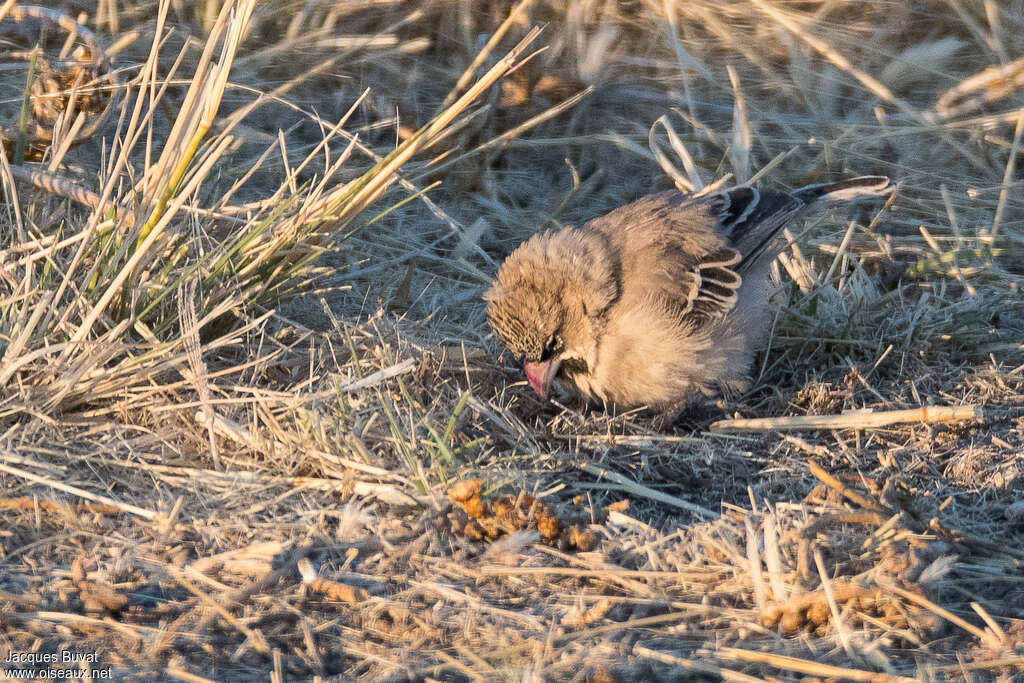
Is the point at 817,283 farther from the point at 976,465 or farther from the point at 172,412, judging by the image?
the point at 172,412

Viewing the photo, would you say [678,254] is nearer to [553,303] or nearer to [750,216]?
[750,216]

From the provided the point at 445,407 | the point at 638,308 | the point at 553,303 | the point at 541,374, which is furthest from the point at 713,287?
the point at 445,407

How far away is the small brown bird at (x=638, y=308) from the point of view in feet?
13.0

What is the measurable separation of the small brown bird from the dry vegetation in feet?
0.49

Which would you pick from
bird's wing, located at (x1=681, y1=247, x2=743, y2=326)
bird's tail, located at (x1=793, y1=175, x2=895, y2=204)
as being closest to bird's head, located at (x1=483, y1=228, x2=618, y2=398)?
bird's wing, located at (x1=681, y1=247, x2=743, y2=326)

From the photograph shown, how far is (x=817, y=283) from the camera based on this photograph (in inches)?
178

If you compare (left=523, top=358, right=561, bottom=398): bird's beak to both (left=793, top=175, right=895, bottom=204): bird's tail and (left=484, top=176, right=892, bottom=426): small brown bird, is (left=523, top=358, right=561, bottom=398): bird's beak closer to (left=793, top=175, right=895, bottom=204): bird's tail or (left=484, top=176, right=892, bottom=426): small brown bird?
(left=484, top=176, right=892, bottom=426): small brown bird

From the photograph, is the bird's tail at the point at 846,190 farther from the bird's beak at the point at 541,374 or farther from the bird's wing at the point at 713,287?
the bird's beak at the point at 541,374

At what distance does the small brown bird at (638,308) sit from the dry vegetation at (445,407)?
0.49ft

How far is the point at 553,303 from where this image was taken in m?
3.98

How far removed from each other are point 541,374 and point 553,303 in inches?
10.1

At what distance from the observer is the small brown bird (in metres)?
3.95

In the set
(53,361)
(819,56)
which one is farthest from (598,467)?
(819,56)

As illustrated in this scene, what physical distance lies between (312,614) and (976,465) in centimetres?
206
